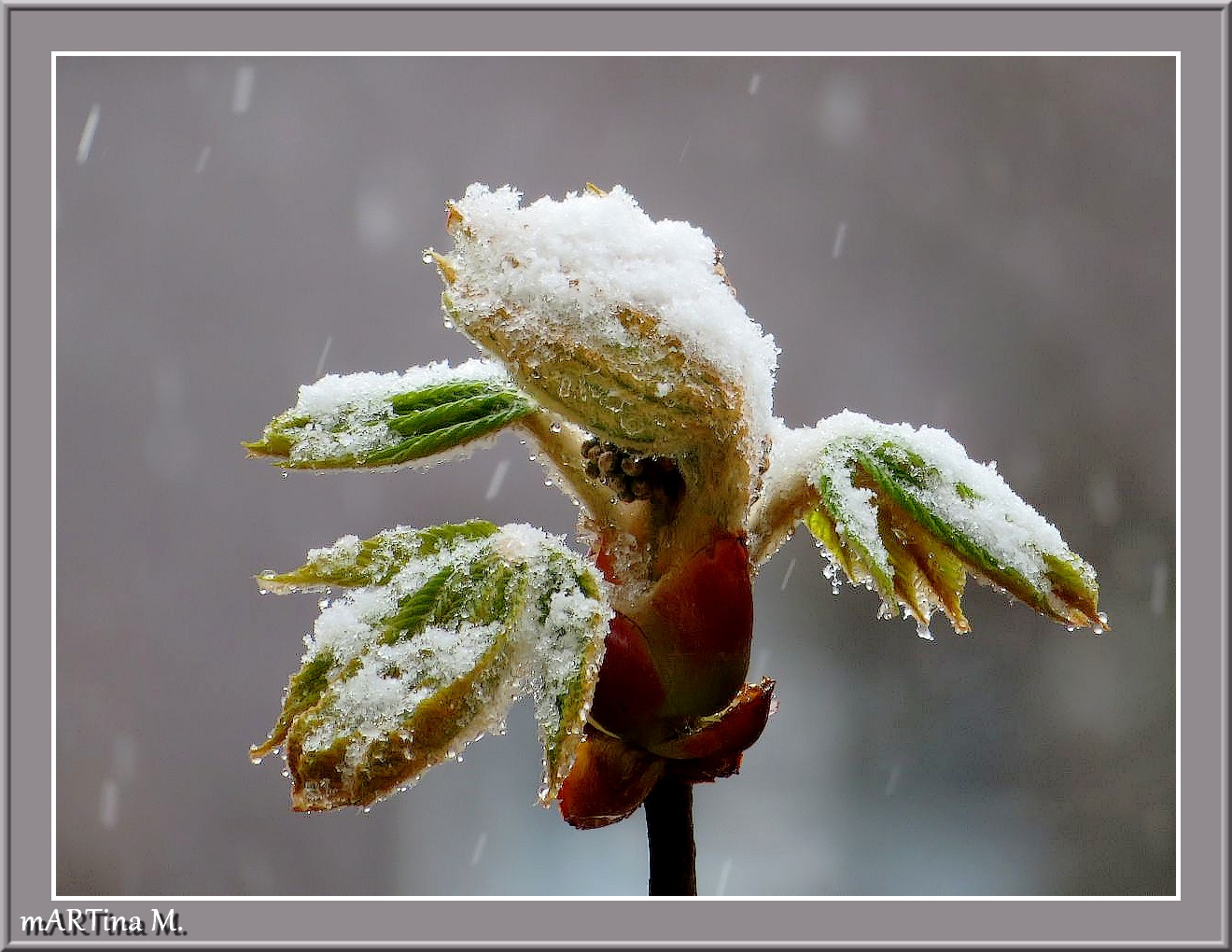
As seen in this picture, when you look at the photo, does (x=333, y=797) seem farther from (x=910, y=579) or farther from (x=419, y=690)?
(x=910, y=579)

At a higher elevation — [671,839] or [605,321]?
[605,321]

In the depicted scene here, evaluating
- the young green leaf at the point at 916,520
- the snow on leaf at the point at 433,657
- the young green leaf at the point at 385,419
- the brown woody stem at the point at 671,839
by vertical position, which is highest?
the young green leaf at the point at 385,419

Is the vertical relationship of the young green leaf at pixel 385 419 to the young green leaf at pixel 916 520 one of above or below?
above

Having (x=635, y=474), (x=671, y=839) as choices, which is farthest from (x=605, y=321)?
(x=671, y=839)

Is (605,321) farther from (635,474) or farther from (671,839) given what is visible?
(671,839)

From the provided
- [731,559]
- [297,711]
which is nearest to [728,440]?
[731,559]
